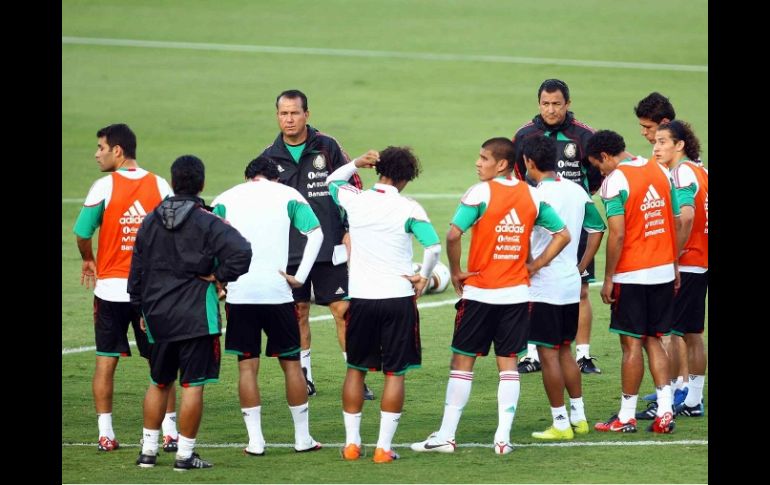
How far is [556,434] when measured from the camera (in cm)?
933

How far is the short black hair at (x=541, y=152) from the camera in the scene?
9203 mm

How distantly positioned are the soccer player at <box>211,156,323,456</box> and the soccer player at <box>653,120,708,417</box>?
2.93 m

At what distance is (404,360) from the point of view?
8750mm

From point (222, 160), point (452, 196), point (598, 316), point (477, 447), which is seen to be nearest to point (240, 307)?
point (477, 447)

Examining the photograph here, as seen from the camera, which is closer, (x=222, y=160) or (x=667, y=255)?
(x=667, y=255)

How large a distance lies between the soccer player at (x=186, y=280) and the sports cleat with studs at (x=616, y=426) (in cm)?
294

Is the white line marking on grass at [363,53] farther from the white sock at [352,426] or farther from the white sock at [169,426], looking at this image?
the white sock at [352,426]

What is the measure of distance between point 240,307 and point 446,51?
28.1m

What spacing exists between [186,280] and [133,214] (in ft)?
3.46

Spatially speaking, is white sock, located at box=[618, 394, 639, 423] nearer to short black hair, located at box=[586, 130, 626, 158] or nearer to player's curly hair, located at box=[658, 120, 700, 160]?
short black hair, located at box=[586, 130, 626, 158]

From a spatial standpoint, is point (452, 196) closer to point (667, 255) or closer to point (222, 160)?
point (222, 160)


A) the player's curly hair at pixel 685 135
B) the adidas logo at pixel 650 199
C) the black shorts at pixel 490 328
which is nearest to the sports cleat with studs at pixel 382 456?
the black shorts at pixel 490 328

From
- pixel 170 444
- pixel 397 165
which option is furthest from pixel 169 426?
pixel 397 165
